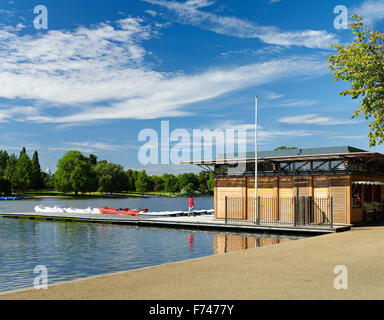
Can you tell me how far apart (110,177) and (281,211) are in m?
107

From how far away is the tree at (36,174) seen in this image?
425ft

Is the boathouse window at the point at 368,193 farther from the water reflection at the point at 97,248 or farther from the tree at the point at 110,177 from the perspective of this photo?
the tree at the point at 110,177

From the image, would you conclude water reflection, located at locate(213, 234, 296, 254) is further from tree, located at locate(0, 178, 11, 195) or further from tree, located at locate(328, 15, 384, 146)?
tree, located at locate(0, 178, 11, 195)

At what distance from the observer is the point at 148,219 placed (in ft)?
107

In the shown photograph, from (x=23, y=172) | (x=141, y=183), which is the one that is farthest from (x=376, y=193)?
(x=141, y=183)

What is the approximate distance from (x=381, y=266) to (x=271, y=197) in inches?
666

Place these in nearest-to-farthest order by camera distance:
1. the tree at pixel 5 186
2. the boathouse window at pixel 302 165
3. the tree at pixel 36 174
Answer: the boathouse window at pixel 302 165, the tree at pixel 5 186, the tree at pixel 36 174

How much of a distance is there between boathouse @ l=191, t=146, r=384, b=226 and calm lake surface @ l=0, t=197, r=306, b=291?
345cm

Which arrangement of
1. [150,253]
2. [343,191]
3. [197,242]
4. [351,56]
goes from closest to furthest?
[150,253]
[351,56]
[197,242]
[343,191]

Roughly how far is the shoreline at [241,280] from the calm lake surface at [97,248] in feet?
14.2

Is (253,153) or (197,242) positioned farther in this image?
(253,153)

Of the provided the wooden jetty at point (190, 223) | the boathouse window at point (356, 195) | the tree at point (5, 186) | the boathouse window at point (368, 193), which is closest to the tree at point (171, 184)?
the tree at point (5, 186)
